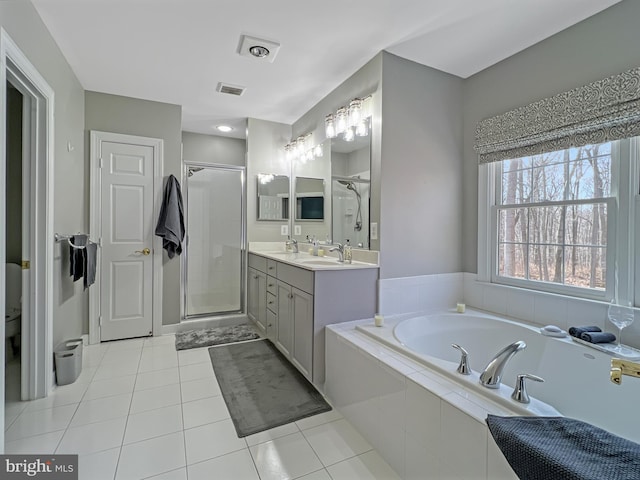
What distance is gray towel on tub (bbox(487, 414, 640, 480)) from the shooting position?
2.69ft

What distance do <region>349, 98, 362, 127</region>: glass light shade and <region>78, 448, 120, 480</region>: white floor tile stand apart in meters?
2.61

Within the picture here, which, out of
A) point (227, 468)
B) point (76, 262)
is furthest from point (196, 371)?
point (76, 262)

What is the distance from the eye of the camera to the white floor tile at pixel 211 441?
1560 millimetres

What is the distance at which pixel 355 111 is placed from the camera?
247 centimetres

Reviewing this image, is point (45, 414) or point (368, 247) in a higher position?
point (368, 247)

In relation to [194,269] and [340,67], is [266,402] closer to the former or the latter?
[194,269]

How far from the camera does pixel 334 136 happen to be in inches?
112

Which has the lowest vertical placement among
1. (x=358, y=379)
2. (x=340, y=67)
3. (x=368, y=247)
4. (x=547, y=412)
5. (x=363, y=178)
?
(x=358, y=379)

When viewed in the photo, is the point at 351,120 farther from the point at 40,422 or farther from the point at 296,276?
the point at 40,422

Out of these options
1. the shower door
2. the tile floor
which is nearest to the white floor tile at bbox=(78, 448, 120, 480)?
the tile floor

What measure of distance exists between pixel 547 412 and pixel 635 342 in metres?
1.11

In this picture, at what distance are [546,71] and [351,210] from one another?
166cm

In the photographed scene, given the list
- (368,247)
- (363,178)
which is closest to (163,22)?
(363,178)

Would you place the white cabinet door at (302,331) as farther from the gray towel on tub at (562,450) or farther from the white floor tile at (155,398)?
the gray towel on tub at (562,450)
